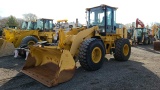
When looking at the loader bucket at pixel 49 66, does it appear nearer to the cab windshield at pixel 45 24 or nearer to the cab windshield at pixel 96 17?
the cab windshield at pixel 96 17

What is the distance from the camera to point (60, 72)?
5.15 metres

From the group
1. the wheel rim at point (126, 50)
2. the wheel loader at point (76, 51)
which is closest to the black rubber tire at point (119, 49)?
the wheel loader at point (76, 51)

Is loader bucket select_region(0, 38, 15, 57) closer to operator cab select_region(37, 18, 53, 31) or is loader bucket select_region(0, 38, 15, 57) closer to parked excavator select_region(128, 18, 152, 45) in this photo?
operator cab select_region(37, 18, 53, 31)

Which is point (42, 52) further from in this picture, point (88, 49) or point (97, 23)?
point (97, 23)

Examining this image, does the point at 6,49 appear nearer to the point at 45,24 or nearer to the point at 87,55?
the point at 45,24

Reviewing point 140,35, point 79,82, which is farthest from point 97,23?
point 140,35

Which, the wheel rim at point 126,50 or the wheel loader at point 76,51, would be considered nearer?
the wheel loader at point 76,51

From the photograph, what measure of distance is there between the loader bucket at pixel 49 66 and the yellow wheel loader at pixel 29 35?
2.36 metres

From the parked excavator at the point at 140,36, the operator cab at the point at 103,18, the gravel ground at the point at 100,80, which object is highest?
the operator cab at the point at 103,18

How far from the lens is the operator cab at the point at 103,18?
7793mm

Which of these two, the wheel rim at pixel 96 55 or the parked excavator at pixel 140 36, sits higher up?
the parked excavator at pixel 140 36

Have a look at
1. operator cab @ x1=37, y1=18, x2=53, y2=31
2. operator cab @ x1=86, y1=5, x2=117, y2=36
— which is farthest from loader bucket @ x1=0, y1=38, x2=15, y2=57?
operator cab @ x1=86, y1=5, x2=117, y2=36

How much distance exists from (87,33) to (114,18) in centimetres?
210

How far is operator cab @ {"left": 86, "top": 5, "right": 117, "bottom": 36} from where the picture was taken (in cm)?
779
